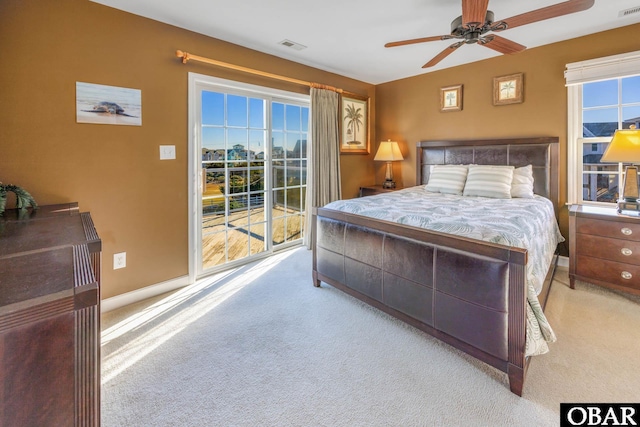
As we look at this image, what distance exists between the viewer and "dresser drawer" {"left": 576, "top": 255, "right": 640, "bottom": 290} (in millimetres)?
2602

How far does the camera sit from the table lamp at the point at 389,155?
4660mm

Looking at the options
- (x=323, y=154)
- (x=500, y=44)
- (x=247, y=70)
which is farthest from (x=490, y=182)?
(x=247, y=70)

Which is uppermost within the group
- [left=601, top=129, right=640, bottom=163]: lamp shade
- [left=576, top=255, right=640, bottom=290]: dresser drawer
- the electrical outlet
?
[left=601, top=129, right=640, bottom=163]: lamp shade

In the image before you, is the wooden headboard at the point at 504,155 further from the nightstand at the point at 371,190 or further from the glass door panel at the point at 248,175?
the glass door panel at the point at 248,175

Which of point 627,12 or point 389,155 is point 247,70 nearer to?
point 389,155

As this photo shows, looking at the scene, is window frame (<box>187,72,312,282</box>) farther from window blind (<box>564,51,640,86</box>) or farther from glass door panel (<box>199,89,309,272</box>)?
window blind (<box>564,51,640,86</box>)

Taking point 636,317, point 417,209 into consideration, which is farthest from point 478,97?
point 636,317

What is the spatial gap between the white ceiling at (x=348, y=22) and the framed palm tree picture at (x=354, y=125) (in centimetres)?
94

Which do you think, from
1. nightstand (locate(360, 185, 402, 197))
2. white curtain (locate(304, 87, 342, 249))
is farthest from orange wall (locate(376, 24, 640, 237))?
white curtain (locate(304, 87, 342, 249))

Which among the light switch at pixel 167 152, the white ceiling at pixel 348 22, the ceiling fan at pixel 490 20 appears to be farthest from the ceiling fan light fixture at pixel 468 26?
the light switch at pixel 167 152

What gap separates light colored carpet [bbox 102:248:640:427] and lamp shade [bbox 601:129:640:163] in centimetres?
122

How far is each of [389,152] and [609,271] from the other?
111 inches

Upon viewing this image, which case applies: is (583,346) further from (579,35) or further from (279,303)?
(579,35)

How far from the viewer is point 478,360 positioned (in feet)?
6.34
